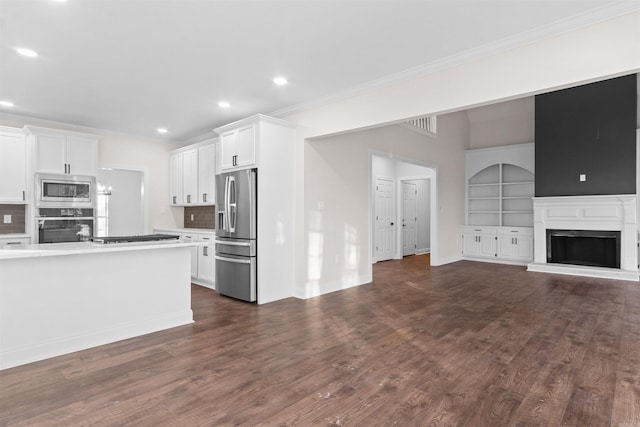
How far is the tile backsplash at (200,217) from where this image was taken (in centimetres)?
696

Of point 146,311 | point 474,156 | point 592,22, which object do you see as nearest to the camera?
point 592,22

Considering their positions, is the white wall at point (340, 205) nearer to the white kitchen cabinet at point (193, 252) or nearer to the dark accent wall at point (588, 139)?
the white kitchen cabinet at point (193, 252)

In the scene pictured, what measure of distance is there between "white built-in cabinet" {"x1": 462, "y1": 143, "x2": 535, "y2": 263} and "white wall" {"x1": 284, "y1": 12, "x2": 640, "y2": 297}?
747mm

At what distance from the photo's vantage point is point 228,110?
5.29 metres

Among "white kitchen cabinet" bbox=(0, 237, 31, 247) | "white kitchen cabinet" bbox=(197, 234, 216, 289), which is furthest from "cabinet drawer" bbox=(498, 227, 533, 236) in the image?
"white kitchen cabinet" bbox=(0, 237, 31, 247)

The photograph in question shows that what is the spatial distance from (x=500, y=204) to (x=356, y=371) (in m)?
7.59

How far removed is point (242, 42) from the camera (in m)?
3.20

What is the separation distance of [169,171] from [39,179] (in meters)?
2.26

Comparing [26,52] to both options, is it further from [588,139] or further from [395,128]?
[588,139]

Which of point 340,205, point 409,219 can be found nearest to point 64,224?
point 340,205

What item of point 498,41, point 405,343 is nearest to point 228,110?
point 498,41

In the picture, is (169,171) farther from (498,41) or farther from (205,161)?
(498,41)

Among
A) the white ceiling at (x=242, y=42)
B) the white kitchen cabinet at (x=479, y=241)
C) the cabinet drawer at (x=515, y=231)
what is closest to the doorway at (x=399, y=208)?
the white kitchen cabinet at (x=479, y=241)

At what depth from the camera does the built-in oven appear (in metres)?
5.42
